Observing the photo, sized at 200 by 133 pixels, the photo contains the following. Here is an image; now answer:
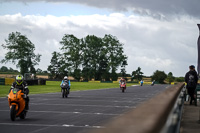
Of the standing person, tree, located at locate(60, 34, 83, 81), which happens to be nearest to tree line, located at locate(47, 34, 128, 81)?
tree, located at locate(60, 34, 83, 81)

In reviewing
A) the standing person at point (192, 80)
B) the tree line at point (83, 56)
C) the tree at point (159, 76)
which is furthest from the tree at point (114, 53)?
the standing person at point (192, 80)

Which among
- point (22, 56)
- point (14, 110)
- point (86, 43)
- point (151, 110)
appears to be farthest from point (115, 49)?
point (151, 110)

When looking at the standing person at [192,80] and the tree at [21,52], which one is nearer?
the standing person at [192,80]

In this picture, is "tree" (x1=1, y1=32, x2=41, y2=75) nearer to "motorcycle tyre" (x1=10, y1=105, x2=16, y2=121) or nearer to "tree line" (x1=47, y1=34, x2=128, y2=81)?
"tree line" (x1=47, y1=34, x2=128, y2=81)

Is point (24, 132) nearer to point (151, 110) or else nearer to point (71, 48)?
point (151, 110)

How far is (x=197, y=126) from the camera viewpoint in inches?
403

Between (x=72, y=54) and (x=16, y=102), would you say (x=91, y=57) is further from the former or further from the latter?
(x=16, y=102)

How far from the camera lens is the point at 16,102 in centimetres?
1266

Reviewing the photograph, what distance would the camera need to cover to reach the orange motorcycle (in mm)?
12562

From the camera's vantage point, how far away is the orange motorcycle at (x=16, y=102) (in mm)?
Answer: 12562

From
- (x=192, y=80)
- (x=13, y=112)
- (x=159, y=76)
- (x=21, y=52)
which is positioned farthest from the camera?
(x=159, y=76)

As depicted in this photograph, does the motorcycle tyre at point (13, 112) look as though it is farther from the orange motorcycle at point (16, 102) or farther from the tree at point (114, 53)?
the tree at point (114, 53)

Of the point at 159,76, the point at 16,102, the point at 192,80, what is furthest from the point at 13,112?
the point at 159,76

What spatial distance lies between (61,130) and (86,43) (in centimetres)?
13024
